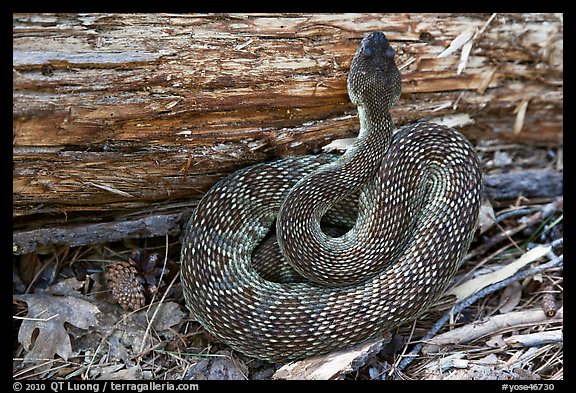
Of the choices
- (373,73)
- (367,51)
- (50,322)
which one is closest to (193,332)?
(50,322)

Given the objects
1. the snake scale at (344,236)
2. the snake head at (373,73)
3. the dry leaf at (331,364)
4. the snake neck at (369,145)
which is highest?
the snake head at (373,73)

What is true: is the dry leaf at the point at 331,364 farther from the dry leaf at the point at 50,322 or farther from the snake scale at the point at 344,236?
the dry leaf at the point at 50,322

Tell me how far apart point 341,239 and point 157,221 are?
1.59 metres

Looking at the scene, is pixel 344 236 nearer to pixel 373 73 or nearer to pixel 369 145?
pixel 369 145

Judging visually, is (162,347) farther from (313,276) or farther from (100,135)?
(100,135)

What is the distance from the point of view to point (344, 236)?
4664 millimetres

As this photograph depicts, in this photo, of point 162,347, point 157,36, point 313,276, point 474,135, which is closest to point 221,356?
point 162,347

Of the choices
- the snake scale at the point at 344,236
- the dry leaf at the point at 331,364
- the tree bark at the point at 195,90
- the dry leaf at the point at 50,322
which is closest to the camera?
the tree bark at the point at 195,90

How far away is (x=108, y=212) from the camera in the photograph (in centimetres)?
477

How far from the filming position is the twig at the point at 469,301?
443 centimetres

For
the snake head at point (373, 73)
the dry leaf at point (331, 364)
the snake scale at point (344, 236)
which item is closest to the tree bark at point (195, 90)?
the snake head at point (373, 73)

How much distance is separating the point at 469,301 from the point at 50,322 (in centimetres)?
352

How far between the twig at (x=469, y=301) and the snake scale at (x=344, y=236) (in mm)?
318

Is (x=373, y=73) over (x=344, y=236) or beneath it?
over
